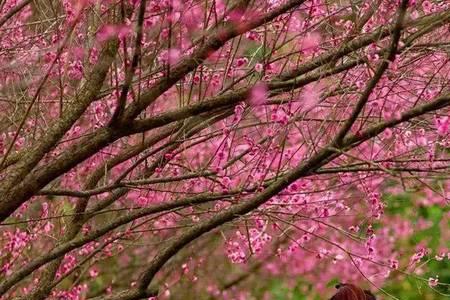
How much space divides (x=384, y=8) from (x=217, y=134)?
1.24 m

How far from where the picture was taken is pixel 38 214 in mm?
8664

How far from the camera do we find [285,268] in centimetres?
912

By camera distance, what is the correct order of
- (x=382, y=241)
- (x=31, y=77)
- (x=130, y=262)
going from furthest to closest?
(x=130, y=262)
(x=382, y=241)
(x=31, y=77)

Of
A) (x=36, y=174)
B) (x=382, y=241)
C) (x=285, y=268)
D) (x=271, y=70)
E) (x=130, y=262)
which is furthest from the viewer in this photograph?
(x=130, y=262)

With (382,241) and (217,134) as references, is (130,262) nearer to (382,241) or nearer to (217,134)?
(382,241)

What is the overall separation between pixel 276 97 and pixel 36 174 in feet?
4.95

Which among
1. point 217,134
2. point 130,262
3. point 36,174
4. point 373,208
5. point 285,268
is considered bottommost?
point 373,208

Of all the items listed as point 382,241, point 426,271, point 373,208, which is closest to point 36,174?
point 373,208

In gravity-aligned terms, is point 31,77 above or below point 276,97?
above

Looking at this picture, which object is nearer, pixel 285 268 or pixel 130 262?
pixel 285 268

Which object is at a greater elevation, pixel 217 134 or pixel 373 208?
pixel 217 134

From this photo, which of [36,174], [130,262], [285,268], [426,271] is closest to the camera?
[36,174]

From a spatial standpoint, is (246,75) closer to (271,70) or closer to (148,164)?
(271,70)

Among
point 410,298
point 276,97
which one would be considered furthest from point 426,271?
point 276,97
